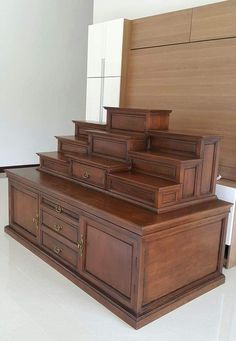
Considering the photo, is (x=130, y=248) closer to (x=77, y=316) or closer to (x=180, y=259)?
(x=180, y=259)

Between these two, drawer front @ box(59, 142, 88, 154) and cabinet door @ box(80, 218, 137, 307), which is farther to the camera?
drawer front @ box(59, 142, 88, 154)

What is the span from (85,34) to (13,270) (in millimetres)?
4726

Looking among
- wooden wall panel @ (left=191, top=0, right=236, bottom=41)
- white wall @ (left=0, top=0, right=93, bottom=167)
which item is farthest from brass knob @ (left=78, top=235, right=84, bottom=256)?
white wall @ (left=0, top=0, right=93, bottom=167)

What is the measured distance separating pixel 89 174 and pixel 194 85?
1.38 m

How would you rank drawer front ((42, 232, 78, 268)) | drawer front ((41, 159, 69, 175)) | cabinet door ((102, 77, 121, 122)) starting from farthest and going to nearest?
cabinet door ((102, 77, 121, 122)) → drawer front ((41, 159, 69, 175)) → drawer front ((42, 232, 78, 268))

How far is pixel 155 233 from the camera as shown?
1879mm

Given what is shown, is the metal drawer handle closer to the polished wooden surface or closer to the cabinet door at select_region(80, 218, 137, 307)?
the polished wooden surface

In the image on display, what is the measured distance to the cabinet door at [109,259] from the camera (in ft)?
6.29

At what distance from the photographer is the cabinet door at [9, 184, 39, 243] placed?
2.73 m

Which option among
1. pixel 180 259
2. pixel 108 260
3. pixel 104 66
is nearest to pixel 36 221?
pixel 108 260

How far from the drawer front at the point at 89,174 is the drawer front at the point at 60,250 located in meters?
0.50

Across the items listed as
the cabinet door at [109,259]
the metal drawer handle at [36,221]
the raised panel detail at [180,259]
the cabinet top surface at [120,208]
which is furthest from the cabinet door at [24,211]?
the raised panel detail at [180,259]

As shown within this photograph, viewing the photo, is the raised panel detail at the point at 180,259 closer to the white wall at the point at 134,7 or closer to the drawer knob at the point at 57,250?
the drawer knob at the point at 57,250

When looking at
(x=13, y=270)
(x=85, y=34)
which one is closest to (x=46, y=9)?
(x=85, y=34)
